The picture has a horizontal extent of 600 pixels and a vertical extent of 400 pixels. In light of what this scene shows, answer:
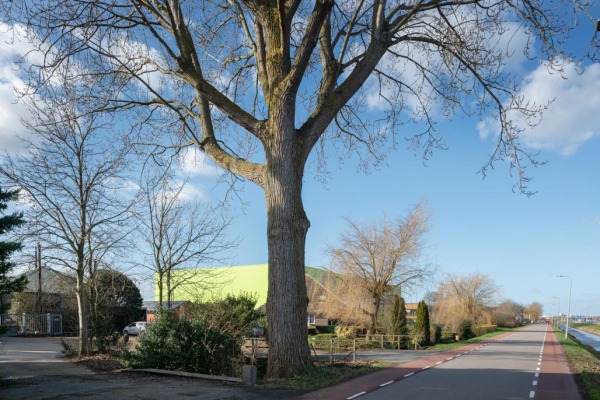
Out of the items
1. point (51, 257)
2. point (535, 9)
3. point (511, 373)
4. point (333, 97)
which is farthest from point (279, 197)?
point (51, 257)

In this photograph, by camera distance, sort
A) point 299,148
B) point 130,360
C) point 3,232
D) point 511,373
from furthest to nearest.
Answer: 1. point 511,373
2. point 130,360
3. point 299,148
4. point 3,232

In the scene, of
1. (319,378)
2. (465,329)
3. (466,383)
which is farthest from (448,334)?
(319,378)

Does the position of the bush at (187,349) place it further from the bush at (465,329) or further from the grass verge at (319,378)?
the bush at (465,329)

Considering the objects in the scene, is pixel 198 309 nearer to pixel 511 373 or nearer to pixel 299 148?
pixel 299 148

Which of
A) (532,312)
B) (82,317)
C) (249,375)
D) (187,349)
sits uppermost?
(82,317)

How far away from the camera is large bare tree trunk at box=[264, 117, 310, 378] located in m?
13.4

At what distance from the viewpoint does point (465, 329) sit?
51656 millimetres

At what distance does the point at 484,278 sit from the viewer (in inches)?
2876

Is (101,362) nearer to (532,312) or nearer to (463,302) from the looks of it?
(463,302)

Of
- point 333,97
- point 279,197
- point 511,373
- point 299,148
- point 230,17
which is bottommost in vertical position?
point 511,373

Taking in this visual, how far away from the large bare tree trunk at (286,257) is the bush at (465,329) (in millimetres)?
40702

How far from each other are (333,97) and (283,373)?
7499 mm

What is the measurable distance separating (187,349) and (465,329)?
41534 millimetres

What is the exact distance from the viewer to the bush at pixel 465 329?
5082cm
